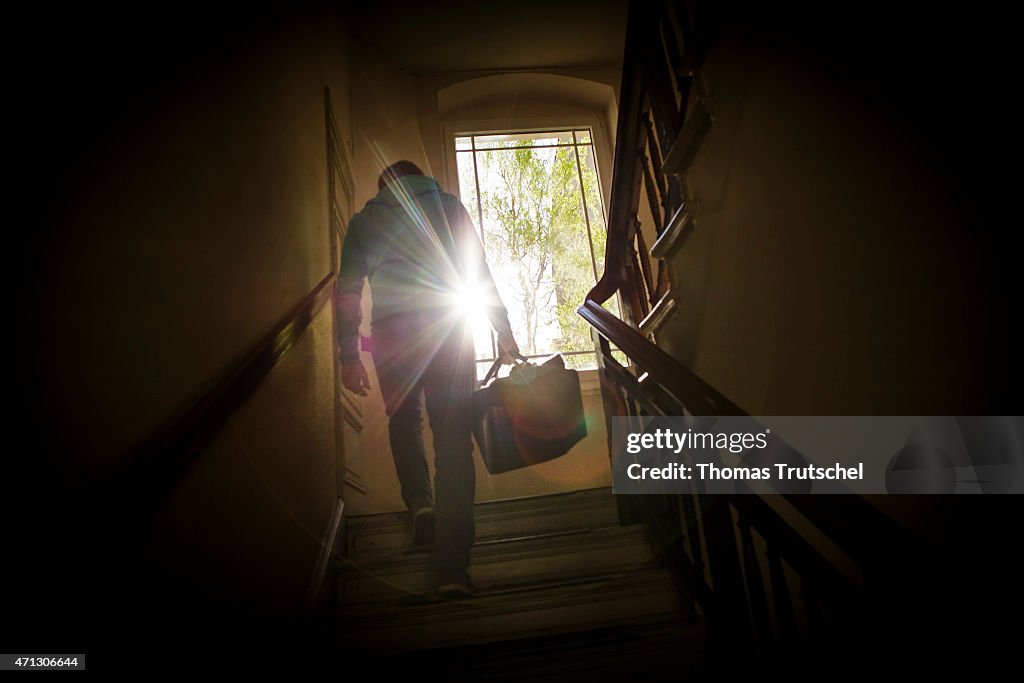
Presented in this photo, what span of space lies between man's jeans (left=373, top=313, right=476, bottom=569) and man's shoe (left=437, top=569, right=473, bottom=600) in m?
0.02

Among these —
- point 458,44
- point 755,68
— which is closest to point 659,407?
point 755,68

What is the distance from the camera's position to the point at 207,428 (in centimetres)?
106

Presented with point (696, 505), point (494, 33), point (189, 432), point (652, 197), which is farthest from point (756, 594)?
point (494, 33)

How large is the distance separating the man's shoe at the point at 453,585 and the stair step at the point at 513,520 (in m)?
0.49

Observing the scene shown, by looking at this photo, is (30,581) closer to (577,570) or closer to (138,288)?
(138,288)

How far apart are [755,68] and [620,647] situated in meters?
1.53

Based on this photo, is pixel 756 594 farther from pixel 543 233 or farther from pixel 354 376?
pixel 543 233

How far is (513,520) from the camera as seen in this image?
88.9 inches

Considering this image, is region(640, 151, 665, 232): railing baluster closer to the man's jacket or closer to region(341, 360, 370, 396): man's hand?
the man's jacket

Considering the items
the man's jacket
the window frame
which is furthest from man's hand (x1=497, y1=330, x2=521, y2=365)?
the window frame

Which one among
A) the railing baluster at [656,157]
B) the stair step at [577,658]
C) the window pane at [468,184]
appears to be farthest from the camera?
the window pane at [468,184]

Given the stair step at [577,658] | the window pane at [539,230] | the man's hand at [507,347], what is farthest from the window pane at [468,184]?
the stair step at [577,658]

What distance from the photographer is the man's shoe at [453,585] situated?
5.34ft

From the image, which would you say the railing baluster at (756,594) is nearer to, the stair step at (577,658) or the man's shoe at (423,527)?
the stair step at (577,658)
